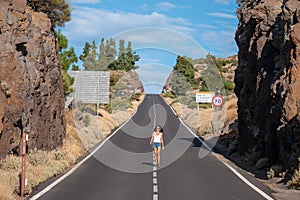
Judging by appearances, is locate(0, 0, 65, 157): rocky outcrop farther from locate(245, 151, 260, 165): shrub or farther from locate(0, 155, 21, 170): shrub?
locate(245, 151, 260, 165): shrub

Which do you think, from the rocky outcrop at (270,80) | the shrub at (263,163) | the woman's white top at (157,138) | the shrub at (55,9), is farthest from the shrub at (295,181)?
the shrub at (55,9)

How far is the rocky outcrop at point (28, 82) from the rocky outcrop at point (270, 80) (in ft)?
32.0

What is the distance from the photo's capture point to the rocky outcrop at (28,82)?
1733 centimetres

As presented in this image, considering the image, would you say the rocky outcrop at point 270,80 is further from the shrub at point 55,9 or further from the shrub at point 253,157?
the shrub at point 55,9

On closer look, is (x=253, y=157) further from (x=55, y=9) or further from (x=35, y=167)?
(x=55, y=9)

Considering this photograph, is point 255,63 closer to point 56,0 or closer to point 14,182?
point 56,0

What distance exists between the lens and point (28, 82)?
2034 centimetres

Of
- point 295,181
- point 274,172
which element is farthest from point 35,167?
point 295,181

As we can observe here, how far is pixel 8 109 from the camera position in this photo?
17.1m

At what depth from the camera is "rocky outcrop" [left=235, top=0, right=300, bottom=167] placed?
1777cm

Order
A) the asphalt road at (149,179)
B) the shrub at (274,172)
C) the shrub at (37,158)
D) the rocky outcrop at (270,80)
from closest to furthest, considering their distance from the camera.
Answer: the asphalt road at (149,179), the rocky outcrop at (270,80), the shrub at (274,172), the shrub at (37,158)

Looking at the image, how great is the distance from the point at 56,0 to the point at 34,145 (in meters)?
11.0

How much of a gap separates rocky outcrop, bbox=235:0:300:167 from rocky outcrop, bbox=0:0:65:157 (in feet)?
32.0

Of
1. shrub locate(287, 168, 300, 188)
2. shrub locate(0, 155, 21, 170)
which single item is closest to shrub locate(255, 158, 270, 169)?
shrub locate(287, 168, 300, 188)
